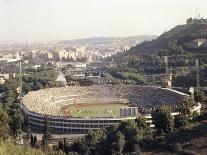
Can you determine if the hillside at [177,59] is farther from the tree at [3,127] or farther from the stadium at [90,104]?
the tree at [3,127]

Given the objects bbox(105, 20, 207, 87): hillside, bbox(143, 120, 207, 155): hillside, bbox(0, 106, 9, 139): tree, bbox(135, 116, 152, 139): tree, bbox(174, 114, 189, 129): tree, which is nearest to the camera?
bbox(143, 120, 207, 155): hillside

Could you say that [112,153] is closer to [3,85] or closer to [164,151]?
[164,151]

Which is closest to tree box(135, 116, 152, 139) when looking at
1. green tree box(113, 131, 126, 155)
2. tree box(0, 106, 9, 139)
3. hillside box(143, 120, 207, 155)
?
hillside box(143, 120, 207, 155)

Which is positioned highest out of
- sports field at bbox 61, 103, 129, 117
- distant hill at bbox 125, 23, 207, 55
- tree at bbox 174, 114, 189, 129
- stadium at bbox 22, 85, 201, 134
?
distant hill at bbox 125, 23, 207, 55

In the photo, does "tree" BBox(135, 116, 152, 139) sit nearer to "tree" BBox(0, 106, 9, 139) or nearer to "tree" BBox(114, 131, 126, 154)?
"tree" BBox(114, 131, 126, 154)

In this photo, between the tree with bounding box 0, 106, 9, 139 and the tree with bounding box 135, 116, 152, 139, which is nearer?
the tree with bounding box 0, 106, 9, 139

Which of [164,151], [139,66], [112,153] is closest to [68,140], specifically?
[112,153]

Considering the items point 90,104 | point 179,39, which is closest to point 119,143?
point 90,104
